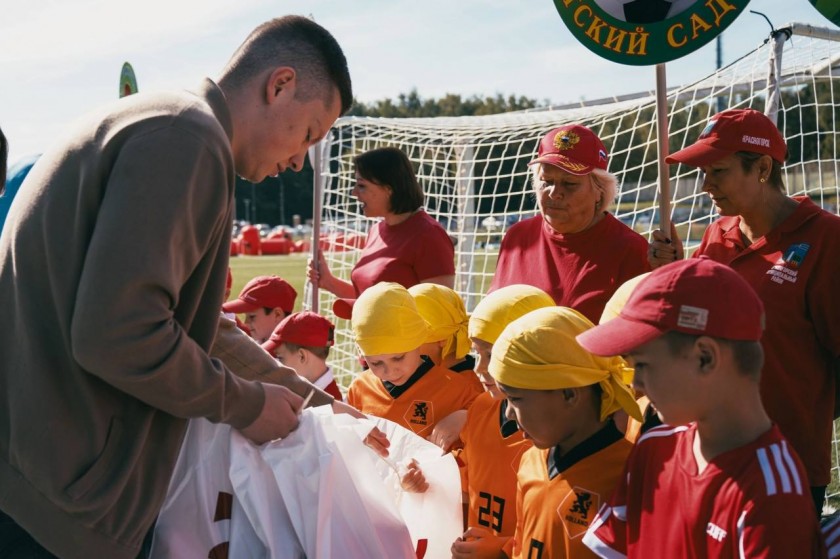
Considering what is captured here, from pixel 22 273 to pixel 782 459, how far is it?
160 centimetres

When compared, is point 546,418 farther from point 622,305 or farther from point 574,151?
point 574,151

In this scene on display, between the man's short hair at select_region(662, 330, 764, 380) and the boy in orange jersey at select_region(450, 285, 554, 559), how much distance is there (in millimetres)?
1119

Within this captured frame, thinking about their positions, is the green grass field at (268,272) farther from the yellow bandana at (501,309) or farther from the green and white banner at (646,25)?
the green and white banner at (646,25)

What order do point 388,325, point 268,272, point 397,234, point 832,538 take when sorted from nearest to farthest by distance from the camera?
point 832,538, point 388,325, point 397,234, point 268,272

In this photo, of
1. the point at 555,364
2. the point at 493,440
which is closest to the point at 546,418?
the point at 555,364

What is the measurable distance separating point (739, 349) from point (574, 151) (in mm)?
1894

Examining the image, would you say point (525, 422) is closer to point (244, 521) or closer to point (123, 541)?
point (244, 521)

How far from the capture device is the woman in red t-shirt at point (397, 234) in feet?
15.7

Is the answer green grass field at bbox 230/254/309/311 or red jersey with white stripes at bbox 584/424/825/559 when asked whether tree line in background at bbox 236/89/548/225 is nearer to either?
green grass field at bbox 230/254/309/311

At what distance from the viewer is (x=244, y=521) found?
7.30 feet

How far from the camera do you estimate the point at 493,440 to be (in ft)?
9.96

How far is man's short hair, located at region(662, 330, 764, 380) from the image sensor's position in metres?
1.88

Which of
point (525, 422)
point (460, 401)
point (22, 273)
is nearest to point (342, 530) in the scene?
point (525, 422)

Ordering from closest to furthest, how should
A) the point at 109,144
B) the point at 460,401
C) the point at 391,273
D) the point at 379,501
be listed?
the point at 109,144
the point at 379,501
the point at 460,401
the point at 391,273
